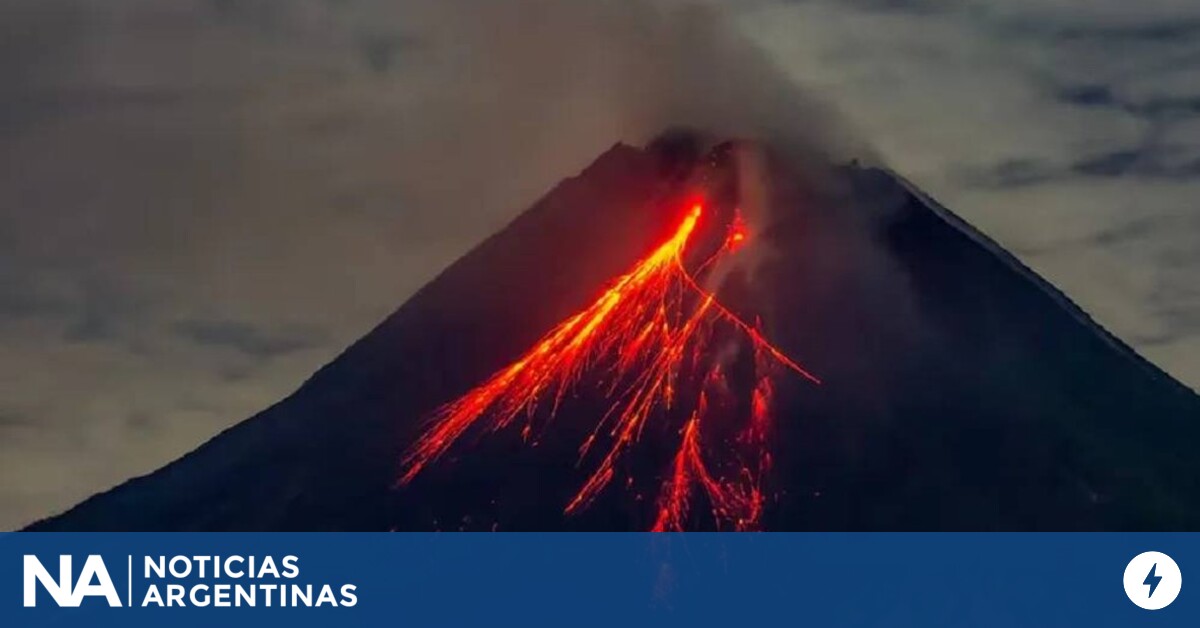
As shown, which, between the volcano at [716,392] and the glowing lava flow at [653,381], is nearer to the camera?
the volcano at [716,392]

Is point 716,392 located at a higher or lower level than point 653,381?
lower
